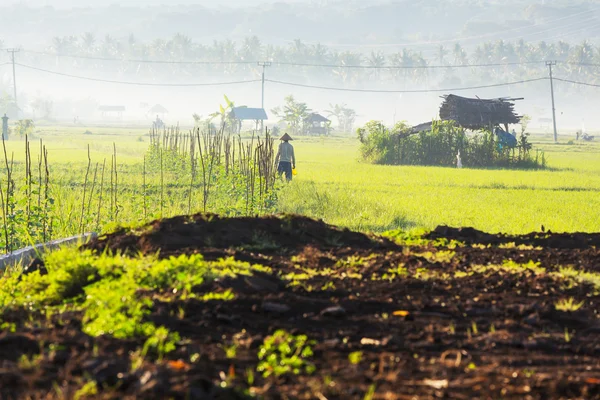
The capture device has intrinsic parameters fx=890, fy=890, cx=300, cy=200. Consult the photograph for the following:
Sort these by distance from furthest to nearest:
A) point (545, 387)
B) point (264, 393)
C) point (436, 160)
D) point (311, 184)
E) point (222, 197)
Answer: point (436, 160)
point (311, 184)
point (222, 197)
point (545, 387)
point (264, 393)

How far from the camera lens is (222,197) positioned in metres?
19.3

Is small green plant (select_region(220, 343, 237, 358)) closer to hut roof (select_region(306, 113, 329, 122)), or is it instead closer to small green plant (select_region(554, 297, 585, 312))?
small green plant (select_region(554, 297, 585, 312))

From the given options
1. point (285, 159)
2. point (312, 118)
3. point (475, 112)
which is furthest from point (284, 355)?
point (312, 118)

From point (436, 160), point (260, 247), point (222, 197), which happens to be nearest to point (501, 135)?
point (436, 160)

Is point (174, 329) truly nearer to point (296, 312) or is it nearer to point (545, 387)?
point (296, 312)

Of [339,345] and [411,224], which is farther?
[411,224]

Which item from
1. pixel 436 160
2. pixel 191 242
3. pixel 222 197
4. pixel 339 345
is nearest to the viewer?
pixel 339 345

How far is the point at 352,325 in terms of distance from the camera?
634cm

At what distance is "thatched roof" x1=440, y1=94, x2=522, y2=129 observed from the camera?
43281 millimetres

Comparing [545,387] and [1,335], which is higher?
[1,335]

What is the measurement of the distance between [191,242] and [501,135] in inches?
1253

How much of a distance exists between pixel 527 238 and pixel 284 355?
6.83m

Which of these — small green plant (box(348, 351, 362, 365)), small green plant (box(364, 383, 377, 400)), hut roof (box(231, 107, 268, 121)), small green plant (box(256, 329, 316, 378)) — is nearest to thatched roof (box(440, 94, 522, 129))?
small green plant (box(256, 329, 316, 378))

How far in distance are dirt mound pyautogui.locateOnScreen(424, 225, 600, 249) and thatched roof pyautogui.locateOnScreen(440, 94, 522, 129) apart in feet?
104
